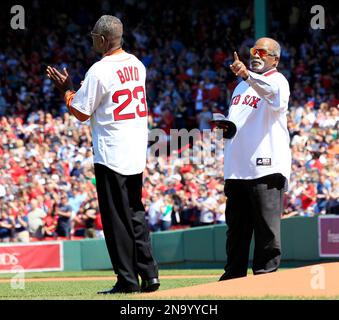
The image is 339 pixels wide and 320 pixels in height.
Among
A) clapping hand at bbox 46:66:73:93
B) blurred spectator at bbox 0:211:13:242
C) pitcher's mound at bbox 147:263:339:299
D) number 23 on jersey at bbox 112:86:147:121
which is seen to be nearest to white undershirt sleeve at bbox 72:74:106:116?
number 23 on jersey at bbox 112:86:147:121

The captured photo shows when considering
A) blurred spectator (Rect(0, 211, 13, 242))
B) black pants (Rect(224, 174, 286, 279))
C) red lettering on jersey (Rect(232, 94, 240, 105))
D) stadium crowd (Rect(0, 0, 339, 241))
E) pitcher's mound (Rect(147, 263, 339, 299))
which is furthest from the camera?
blurred spectator (Rect(0, 211, 13, 242))

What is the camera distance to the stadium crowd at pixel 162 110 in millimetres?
17422

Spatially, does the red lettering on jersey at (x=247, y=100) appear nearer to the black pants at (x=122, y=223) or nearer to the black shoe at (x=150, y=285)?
the black pants at (x=122, y=223)

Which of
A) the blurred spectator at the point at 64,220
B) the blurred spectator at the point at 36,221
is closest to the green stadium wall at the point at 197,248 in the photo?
the blurred spectator at the point at 64,220

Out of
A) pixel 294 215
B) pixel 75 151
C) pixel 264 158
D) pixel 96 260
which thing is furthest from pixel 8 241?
pixel 264 158

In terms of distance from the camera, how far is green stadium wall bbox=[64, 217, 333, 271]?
15742 mm

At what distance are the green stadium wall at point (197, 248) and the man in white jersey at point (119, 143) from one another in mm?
8496

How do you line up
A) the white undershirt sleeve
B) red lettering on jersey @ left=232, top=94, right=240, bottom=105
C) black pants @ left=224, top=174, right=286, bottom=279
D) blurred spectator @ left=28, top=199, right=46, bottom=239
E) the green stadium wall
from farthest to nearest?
blurred spectator @ left=28, top=199, right=46, bottom=239
the green stadium wall
red lettering on jersey @ left=232, top=94, right=240, bottom=105
black pants @ left=224, top=174, right=286, bottom=279
the white undershirt sleeve

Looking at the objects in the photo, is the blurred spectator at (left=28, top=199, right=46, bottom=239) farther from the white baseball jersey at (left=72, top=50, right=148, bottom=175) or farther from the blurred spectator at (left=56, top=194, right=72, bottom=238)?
the white baseball jersey at (left=72, top=50, right=148, bottom=175)

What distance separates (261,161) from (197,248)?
29.5ft

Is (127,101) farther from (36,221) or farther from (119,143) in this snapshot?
(36,221)

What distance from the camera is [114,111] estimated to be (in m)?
7.20

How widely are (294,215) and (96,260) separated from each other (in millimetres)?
3540

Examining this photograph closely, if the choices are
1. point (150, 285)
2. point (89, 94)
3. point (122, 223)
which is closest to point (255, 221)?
point (150, 285)
